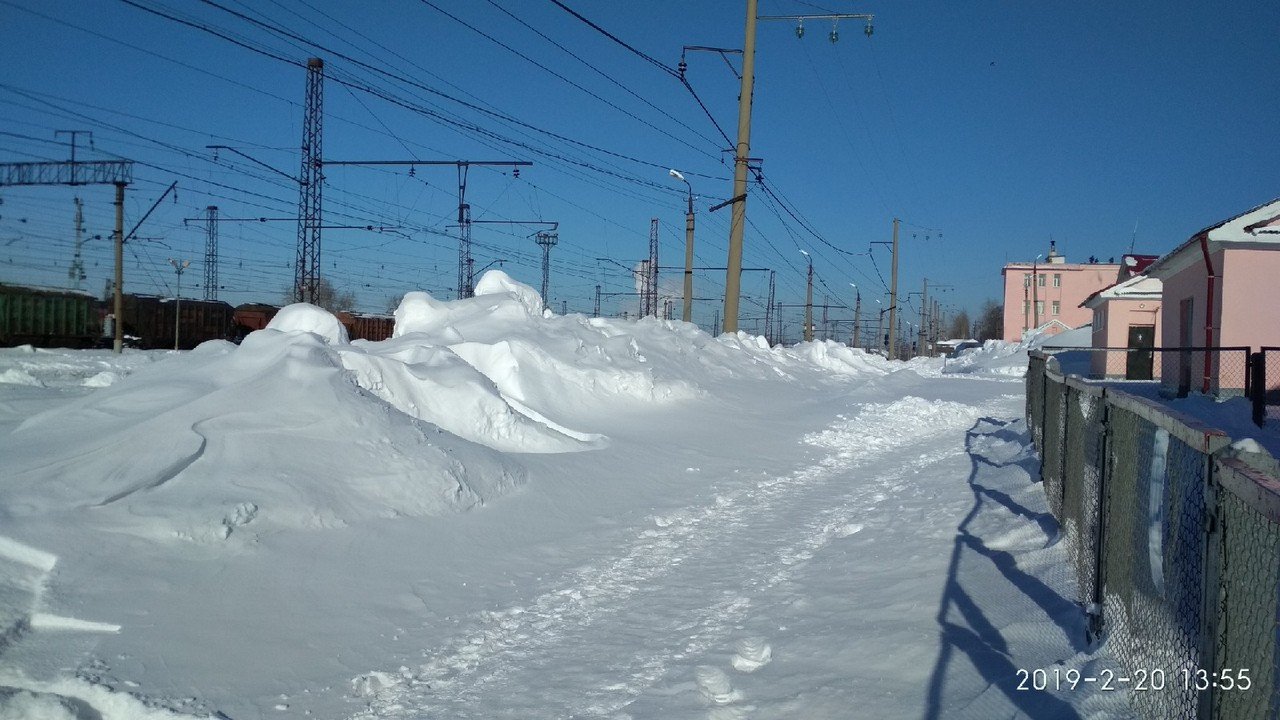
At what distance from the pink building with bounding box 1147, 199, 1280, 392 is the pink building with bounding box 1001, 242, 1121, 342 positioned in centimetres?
6845

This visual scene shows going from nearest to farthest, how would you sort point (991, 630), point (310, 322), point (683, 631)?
point (991, 630), point (683, 631), point (310, 322)

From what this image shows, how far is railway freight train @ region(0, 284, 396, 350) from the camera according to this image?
40688 mm

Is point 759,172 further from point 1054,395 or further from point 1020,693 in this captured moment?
point 1020,693

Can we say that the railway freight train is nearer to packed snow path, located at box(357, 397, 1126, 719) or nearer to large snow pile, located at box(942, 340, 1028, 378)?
packed snow path, located at box(357, 397, 1126, 719)

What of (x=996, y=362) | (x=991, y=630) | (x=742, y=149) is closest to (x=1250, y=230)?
(x=742, y=149)

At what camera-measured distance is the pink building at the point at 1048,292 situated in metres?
87.1

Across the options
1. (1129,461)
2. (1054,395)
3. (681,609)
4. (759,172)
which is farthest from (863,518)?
(759,172)

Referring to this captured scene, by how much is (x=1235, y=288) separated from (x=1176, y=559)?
20.5 m

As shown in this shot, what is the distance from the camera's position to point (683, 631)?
5473 mm

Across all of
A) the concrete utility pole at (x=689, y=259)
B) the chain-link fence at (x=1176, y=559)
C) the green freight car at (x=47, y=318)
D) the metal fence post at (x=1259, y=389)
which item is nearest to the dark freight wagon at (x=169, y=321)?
the green freight car at (x=47, y=318)

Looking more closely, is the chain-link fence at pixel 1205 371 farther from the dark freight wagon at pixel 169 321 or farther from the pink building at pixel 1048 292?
the pink building at pixel 1048 292

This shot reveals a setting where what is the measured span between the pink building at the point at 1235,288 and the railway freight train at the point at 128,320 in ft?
105

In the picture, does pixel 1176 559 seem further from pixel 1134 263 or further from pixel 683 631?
pixel 1134 263

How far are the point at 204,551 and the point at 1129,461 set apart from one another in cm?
565
